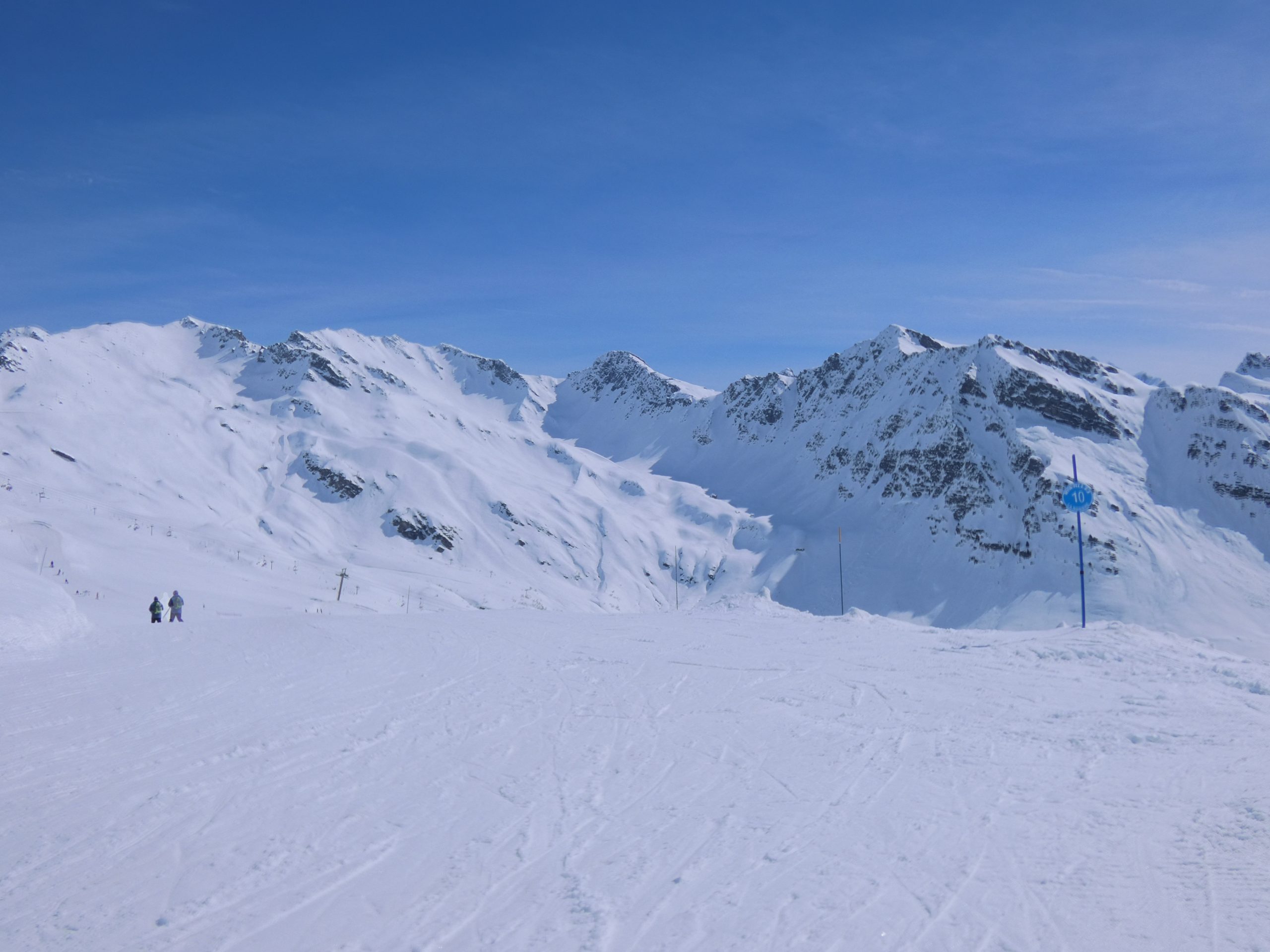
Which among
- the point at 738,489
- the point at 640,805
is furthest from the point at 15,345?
the point at 640,805

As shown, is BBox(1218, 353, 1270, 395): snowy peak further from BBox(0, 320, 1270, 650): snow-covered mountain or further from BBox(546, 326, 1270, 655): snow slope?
BBox(546, 326, 1270, 655): snow slope

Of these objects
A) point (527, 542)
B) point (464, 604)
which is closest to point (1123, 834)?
point (464, 604)

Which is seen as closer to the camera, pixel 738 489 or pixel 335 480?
pixel 335 480

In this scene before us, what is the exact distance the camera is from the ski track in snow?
5.22 m

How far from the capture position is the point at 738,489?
148 meters

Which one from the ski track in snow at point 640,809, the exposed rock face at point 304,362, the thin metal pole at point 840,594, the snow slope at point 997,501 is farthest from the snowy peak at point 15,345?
the ski track in snow at point 640,809

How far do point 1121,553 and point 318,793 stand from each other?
10493cm

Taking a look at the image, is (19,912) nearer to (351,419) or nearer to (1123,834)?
(1123,834)

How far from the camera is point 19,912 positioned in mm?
5379

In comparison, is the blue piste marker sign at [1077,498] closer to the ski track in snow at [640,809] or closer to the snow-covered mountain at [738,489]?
the ski track in snow at [640,809]

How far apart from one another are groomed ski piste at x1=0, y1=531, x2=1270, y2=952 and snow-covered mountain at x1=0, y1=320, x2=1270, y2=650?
4860 centimetres

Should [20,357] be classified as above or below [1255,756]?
above

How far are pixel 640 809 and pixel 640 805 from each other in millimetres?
114

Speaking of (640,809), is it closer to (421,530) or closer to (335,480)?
(421,530)
